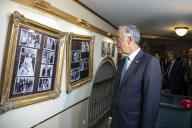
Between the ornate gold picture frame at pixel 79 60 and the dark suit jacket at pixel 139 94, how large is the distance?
1077 millimetres

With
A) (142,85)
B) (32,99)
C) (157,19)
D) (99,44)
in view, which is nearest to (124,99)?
(142,85)

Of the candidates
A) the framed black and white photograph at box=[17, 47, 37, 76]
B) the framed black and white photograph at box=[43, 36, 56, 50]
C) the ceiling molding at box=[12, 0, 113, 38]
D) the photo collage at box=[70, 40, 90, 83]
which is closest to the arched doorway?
the photo collage at box=[70, 40, 90, 83]

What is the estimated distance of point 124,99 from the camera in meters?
1.93

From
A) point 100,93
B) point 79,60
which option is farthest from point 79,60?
point 100,93

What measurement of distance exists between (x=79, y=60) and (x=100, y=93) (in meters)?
2.04

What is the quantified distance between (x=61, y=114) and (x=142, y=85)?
4.41 feet

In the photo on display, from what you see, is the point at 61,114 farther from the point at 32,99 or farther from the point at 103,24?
the point at 103,24

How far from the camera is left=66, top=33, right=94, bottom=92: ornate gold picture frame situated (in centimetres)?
294

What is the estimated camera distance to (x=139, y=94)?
6.25 feet

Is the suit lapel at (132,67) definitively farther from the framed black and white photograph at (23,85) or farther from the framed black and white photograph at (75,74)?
the framed black and white photograph at (75,74)

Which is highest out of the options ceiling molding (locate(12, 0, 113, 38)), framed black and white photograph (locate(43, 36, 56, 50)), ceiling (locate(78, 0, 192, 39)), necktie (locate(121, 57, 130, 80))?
ceiling (locate(78, 0, 192, 39))

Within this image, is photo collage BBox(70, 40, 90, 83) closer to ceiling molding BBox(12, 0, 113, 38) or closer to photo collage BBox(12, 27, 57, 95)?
ceiling molding BBox(12, 0, 113, 38)

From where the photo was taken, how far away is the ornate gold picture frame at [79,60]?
2.94 metres

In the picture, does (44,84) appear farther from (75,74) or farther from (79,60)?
(79,60)
